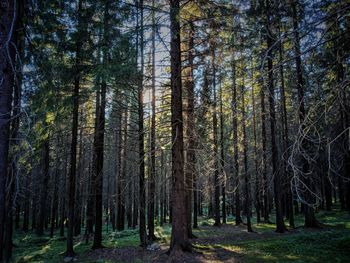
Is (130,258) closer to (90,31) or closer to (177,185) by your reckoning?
(177,185)

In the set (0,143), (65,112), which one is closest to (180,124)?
(0,143)

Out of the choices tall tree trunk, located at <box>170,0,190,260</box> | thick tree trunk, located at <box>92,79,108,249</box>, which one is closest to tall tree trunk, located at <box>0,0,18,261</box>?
tall tree trunk, located at <box>170,0,190,260</box>

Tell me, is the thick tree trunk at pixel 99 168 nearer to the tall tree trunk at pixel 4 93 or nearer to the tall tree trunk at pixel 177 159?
the tall tree trunk at pixel 177 159

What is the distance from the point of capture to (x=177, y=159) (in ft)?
28.3

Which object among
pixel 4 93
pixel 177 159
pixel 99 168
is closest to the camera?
pixel 4 93

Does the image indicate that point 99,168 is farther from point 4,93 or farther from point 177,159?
point 4,93

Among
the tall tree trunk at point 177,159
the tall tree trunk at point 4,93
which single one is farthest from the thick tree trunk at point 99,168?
the tall tree trunk at point 4,93

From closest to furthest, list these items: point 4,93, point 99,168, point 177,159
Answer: point 4,93 < point 177,159 < point 99,168

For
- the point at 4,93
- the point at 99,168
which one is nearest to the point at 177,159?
the point at 4,93

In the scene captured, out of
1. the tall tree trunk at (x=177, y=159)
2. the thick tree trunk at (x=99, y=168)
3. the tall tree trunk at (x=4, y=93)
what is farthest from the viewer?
the thick tree trunk at (x=99, y=168)

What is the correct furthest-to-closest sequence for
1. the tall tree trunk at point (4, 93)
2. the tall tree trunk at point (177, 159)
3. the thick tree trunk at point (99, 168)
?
the thick tree trunk at point (99, 168) → the tall tree trunk at point (177, 159) → the tall tree trunk at point (4, 93)

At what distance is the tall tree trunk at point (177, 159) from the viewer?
27.2 feet

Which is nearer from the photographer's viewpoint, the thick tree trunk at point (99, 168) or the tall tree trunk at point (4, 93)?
the tall tree trunk at point (4, 93)

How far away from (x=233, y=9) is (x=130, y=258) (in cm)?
998
